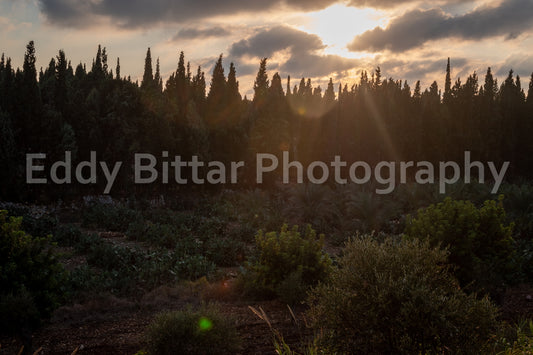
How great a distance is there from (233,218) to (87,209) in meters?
7.58

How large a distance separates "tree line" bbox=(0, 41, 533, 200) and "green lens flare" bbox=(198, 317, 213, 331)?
19.1 meters

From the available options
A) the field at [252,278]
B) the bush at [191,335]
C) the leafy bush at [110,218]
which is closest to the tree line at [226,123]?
the leafy bush at [110,218]

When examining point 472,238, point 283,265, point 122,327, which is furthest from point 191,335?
point 472,238

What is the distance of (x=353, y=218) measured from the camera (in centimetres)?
1991

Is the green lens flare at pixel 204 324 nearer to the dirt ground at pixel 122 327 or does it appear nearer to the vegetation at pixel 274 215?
the vegetation at pixel 274 215

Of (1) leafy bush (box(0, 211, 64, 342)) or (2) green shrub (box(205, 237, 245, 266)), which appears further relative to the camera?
(2) green shrub (box(205, 237, 245, 266))

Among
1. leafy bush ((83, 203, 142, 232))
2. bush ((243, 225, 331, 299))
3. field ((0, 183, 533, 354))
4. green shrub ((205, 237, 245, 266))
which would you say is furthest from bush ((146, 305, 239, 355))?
leafy bush ((83, 203, 142, 232))

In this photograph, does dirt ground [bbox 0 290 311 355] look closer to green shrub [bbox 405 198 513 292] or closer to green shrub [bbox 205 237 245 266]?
green shrub [bbox 405 198 513 292]

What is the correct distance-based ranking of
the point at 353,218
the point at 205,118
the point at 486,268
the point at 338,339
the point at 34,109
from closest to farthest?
the point at 338,339 → the point at 486,268 → the point at 353,218 → the point at 34,109 → the point at 205,118

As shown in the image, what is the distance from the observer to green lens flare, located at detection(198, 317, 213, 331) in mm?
5551

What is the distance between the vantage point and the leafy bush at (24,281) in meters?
5.80

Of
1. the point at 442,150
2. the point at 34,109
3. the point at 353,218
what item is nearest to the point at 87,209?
the point at 34,109

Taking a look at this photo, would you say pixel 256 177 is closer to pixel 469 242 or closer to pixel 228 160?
pixel 228 160

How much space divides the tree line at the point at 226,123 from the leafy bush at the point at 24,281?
16539 millimetres
